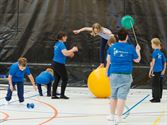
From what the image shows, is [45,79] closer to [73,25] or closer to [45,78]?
[45,78]

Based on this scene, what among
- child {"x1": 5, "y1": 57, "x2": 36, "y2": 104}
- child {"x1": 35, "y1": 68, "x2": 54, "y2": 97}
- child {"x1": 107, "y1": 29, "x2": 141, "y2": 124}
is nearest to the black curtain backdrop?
child {"x1": 35, "y1": 68, "x2": 54, "y2": 97}

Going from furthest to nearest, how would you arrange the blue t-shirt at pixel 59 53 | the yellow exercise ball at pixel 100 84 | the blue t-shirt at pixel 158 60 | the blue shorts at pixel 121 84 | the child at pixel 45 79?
the child at pixel 45 79 < the yellow exercise ball at pixel 100 84 < the blue t-shirt at pixel 59 53 < the blue t-shirt at pixel 158 60 < the blue shorts at pixel 121 84

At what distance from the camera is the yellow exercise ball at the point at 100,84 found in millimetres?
8961

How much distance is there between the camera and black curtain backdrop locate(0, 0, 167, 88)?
38.4 ft

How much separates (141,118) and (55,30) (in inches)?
259

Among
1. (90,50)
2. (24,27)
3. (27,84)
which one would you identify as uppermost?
(24,27)

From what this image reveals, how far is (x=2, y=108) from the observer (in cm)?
736

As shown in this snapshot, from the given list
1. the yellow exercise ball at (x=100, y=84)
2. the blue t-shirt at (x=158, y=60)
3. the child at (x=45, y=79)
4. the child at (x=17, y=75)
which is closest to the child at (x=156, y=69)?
the blue t-shirt at (x=158, y=60)

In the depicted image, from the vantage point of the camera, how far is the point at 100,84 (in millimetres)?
8953

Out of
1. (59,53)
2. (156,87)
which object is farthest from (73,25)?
(156,87)

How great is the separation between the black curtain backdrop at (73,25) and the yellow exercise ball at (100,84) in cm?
284

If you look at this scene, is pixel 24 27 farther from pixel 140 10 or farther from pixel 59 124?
pixel 59 124

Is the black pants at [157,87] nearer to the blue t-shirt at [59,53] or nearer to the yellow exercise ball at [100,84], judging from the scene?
the yellow exercise ball at [100,84]

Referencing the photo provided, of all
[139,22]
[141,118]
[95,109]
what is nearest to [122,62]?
[141,118]
